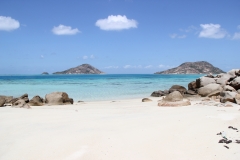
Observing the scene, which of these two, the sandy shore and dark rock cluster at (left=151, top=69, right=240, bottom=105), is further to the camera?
dark rock cluster at (left=151, top=69, right=240, bottom=105)

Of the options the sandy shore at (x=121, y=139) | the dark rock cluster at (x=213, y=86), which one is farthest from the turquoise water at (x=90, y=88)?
the sandy shore at (x=121, y=139)

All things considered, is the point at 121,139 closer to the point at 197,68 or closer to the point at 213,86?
the point at 213,86

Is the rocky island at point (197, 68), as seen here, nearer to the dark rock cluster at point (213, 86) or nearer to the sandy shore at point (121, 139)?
the dark rock cluster at point (213, 86)

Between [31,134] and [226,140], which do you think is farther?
[31,134]

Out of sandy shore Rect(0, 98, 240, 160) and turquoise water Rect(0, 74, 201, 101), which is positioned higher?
sandy shore Rect(0, 98, 240, 160)

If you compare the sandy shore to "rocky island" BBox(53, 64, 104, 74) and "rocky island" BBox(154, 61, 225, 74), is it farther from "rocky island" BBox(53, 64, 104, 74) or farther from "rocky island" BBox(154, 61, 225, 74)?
"rocky island" BBox(53, 64, 104, 74)


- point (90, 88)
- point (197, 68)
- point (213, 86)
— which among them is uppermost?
point (197, 68)

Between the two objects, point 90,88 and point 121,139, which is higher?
point 121,139

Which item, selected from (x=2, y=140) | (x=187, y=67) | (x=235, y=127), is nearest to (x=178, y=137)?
(x=235, y=127)

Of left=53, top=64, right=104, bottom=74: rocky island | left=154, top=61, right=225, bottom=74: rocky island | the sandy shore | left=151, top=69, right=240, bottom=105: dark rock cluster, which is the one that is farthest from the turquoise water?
left=53, top=64, right=104, bottom=74: rocky island

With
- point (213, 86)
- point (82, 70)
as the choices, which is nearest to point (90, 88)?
point (213, 86)

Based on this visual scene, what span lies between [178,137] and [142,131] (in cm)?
87

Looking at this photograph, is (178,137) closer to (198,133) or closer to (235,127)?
(198,133)

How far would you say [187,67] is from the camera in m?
129
